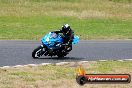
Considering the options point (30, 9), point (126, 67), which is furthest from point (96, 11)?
point (126, 67)

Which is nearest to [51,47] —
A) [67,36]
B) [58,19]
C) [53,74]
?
[67,36]

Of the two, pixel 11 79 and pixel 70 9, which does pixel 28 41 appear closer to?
pixel 11 79

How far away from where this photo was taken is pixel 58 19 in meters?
40.8

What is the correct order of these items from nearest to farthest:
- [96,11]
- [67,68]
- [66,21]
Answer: [67,68] → [66,21] → [96,11]

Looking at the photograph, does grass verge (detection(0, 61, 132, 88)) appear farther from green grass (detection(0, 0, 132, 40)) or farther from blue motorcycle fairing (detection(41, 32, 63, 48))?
green grass (detection(0, 0, 132, 40))

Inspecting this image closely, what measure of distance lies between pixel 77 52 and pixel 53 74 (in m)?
7.29

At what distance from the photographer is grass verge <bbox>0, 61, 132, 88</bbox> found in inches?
441

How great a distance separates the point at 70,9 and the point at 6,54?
30853 mm

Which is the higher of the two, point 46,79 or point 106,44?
point 46,79

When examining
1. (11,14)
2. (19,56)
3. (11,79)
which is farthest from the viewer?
(11,14)

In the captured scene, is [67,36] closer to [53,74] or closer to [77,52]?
[77,52]

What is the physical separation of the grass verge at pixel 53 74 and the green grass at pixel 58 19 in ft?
38.1

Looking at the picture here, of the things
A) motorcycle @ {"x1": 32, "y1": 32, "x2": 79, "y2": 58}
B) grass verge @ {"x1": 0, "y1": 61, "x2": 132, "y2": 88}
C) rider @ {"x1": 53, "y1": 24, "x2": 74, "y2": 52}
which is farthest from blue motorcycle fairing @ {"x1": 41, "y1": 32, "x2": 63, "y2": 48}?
A: grass verge @ {"x1": 0, "y1": 61, "x2": 132, "y2": 88}

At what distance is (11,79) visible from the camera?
39.1ft
